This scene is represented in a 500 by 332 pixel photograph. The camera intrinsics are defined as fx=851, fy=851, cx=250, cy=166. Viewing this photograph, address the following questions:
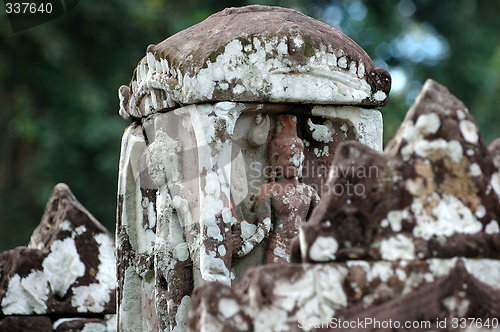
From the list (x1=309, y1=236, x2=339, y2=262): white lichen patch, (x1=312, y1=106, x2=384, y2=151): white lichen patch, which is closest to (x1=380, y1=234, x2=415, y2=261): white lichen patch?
(x1=309, y1=236, x2=339, y2=262): white lichen patch

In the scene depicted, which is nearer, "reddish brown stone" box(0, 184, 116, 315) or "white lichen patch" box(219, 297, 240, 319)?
Result: "white lichen patch" box(219, 297, 240, 319)

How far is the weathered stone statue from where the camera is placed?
4.11m

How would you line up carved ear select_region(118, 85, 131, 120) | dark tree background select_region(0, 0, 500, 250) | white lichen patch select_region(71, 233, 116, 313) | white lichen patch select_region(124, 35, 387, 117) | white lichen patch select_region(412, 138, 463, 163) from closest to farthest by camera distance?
white lichen patch select_region(412, 138, 463, 163)
white lichen patch select_region(124, 35, 387, 117)
carved ear select_region(118, 85, 131, 120)
white lichen patch select_region(71, 233, 116, 313)
dark tree background select_region(0, 0, 500, 250)

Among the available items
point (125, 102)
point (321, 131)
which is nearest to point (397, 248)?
point (321, 131)

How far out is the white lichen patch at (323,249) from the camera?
246cm

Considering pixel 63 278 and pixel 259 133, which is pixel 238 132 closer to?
pixel 259 133

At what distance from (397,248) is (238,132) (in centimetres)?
196

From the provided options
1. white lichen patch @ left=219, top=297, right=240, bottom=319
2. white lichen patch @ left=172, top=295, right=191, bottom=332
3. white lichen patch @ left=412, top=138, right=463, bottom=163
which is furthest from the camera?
white lichen patch @ left=172, top=295, right=191, bottom=332

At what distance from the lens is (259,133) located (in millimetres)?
4301

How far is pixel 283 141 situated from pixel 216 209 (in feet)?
1.72

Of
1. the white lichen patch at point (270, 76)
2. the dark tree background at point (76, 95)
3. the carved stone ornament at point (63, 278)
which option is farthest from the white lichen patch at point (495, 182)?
the dark tree background at point (76, 95)

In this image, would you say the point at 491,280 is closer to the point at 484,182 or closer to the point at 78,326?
the point at 484,182

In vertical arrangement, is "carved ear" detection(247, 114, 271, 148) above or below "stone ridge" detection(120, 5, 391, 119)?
below

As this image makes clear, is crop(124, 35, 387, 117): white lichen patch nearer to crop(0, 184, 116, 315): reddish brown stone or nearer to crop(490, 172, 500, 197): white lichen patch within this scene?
crop(0, 184, 116, 315): reddish brown stone
